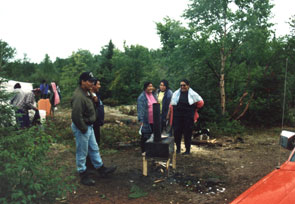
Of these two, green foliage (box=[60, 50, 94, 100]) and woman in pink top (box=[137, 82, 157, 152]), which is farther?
green foliage (box=[60, 50, 94, 100])

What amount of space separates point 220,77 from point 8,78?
10018mm

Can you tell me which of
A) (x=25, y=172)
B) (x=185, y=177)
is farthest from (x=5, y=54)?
(x=185, y=177)

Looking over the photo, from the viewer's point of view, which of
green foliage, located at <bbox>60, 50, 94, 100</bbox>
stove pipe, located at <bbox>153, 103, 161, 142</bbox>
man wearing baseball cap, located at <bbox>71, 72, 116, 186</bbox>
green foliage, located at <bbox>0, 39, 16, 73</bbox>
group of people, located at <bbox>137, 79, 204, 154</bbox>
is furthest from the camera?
green foliage, located at <bbox>60, 50, 94, 100</bbox>

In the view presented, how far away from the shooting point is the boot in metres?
5.26

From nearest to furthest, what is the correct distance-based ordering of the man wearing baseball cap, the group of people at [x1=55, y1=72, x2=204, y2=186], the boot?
the man wearing baseball cap
the group of people at [x1=55, y1=72, x2=204, y2=186]
the boot

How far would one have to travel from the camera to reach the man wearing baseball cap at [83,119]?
16.1 feet

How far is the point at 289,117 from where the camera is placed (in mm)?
13930

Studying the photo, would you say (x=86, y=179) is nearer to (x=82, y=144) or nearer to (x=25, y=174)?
(x=82, y=144)

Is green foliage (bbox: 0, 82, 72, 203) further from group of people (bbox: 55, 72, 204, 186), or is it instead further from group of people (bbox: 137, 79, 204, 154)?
group of people (bbox: 137, 79, 204, 154)

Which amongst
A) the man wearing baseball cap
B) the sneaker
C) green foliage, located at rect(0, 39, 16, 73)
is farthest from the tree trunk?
green foliage, located at rect(0, 39, 16, 73)

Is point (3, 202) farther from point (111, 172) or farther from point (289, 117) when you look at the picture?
point (289, 117)

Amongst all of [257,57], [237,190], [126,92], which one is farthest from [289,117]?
[126,92]

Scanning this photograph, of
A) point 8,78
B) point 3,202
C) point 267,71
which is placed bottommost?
point 3,202

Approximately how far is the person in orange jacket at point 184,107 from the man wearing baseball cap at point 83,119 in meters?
2.86
